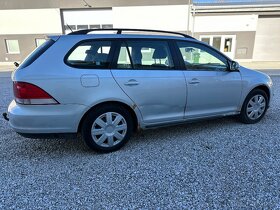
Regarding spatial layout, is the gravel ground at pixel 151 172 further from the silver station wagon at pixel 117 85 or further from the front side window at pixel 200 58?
the front side window at pixel 200 58

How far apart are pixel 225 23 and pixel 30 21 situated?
15.8m

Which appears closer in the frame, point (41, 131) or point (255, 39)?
point (41, 131)

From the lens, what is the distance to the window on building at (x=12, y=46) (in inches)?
751

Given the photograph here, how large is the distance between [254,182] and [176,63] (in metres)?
1.91

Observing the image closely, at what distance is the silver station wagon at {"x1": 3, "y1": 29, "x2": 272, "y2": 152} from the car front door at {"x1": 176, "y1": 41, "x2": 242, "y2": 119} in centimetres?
2

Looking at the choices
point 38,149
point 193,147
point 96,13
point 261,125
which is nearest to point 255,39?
point 96,13

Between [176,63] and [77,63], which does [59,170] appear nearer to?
[77,63]

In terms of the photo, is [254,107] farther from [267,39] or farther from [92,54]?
[267,39]

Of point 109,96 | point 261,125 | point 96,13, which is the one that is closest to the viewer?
point 109,96

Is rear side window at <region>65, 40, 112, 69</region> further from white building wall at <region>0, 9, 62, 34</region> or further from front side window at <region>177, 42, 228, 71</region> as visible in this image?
white building wall at <region>0, 9, 62, 34</region>

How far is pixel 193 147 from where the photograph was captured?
342cm

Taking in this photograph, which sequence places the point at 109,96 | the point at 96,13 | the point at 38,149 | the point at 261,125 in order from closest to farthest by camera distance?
the point at 109,96, the point at 38,149, the point at 261,125, the point at 96,13

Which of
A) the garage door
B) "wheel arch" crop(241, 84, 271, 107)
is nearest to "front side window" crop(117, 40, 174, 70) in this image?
"wheel arch" crop(241, 84, 271, 107)

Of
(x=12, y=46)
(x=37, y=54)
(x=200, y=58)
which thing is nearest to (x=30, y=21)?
(x=12, y=46)
